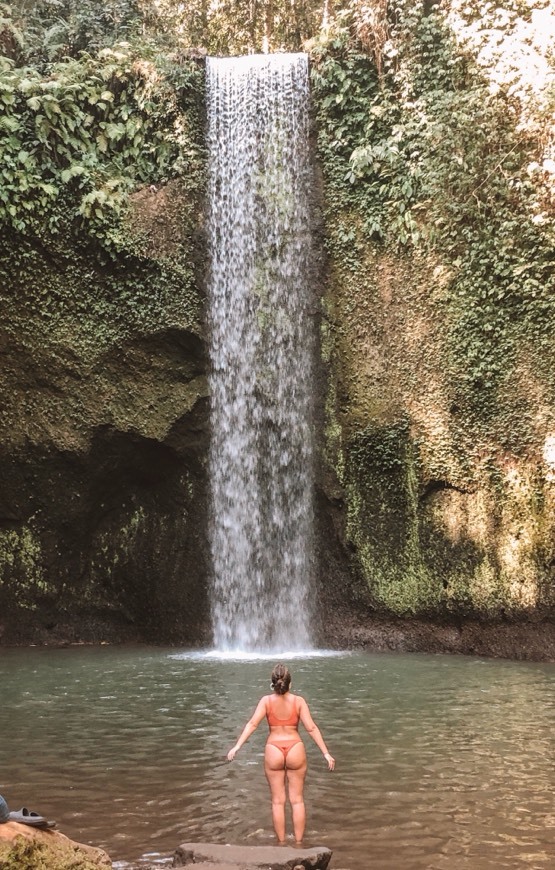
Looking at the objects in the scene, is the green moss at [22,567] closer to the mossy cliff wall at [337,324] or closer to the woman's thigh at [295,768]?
the mossy cliff wall at [337,324]

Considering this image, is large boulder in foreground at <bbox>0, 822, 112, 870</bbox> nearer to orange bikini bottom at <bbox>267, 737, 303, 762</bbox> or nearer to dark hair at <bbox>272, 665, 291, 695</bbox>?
orange bikini bottom at <bbox>267, 737, 303, 762</bbox>

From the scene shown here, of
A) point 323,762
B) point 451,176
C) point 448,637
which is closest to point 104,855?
point 323,762

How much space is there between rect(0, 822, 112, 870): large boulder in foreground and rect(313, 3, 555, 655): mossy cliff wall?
31.8 ft

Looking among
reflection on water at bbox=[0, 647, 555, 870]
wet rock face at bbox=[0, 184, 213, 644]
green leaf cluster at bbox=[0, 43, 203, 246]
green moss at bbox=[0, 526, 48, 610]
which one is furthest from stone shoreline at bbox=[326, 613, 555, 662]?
green leaf cluster at bbox=[0, 43, 203, 246]

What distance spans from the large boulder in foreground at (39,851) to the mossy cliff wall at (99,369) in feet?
35.0

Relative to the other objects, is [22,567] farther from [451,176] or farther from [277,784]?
[277,784]

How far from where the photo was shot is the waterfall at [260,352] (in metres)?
14.4

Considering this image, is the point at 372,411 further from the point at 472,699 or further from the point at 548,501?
the point at 472,699

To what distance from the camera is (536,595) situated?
12727mm

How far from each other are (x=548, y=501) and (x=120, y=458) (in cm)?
665

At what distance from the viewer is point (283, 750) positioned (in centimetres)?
497

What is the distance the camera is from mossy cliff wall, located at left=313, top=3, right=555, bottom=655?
13156 millimetres

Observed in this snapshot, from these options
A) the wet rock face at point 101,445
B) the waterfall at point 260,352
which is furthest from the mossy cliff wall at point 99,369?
the waterfall at point 260,352

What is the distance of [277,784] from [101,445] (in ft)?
33.4
